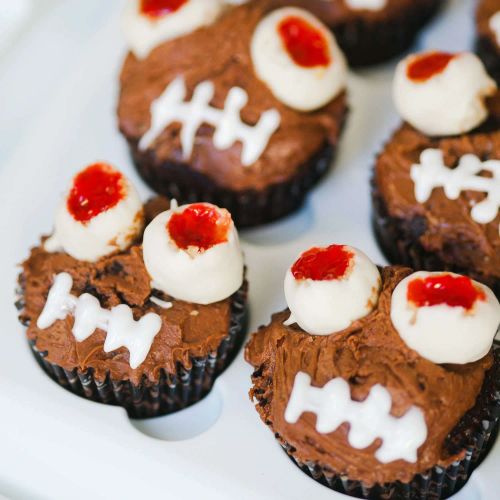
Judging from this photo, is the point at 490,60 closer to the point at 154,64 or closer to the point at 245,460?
the point at 154,64

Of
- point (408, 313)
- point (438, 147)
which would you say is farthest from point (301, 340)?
point (438, 147)

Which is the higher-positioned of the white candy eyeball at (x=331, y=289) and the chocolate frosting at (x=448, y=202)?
the white candy eyeball at (x=331, y=289)

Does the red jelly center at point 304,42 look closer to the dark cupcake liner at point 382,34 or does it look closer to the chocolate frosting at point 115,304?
the dark cupcake liner at point 382,34

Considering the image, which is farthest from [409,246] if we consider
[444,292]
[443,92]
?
[444,292]

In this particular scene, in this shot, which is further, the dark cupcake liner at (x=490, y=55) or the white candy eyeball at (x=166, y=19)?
the dark cupcake liner at (x=490, y=55)

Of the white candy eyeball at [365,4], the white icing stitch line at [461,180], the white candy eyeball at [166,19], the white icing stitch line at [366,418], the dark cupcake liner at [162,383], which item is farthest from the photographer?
the white candy eyeball at [365,4]

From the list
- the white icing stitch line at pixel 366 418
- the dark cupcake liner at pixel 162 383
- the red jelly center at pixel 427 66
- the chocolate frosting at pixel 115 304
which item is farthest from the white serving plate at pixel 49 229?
the red jelly center at pixel 427 66

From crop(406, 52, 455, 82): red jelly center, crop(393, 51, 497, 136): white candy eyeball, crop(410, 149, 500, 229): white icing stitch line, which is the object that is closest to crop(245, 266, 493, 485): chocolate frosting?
crop(410, 149, 500, 229): white icing stitch line
